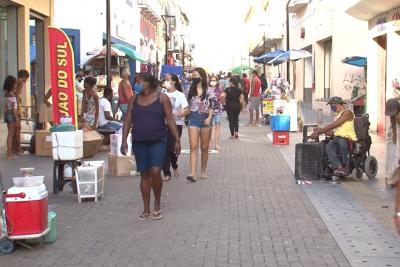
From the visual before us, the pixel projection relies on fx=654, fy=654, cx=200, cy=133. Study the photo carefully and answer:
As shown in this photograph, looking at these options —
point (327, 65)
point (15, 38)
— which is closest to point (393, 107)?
point (15, 38)

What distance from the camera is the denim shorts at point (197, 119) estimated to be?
10.2 metres

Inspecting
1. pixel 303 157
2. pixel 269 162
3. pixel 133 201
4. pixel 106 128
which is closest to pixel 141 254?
pixel 133 201

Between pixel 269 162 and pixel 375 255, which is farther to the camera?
pixel 269 162

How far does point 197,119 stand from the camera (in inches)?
404

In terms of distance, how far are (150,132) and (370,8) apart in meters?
11.3

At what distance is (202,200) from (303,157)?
7.24ft

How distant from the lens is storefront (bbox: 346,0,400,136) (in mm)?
15875

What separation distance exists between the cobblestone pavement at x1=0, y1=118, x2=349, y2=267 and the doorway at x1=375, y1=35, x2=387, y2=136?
7.48 metres

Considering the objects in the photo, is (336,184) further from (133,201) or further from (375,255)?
(375,255)

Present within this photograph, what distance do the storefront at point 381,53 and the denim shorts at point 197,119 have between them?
6.48 metres

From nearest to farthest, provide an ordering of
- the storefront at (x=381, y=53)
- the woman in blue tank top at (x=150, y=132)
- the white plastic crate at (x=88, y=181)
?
the woman in blue tank top at (x=150, y=132) < the white plastic crate at (x=88, y=181) < the storefront at (x=381, y=53)

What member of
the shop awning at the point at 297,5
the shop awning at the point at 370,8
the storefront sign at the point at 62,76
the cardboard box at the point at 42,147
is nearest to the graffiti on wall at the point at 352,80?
the shop awning at the point at 370,8

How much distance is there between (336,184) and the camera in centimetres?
1002

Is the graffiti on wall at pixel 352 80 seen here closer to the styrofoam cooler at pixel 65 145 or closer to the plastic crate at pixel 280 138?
the plastic crate at pixel 280 138
